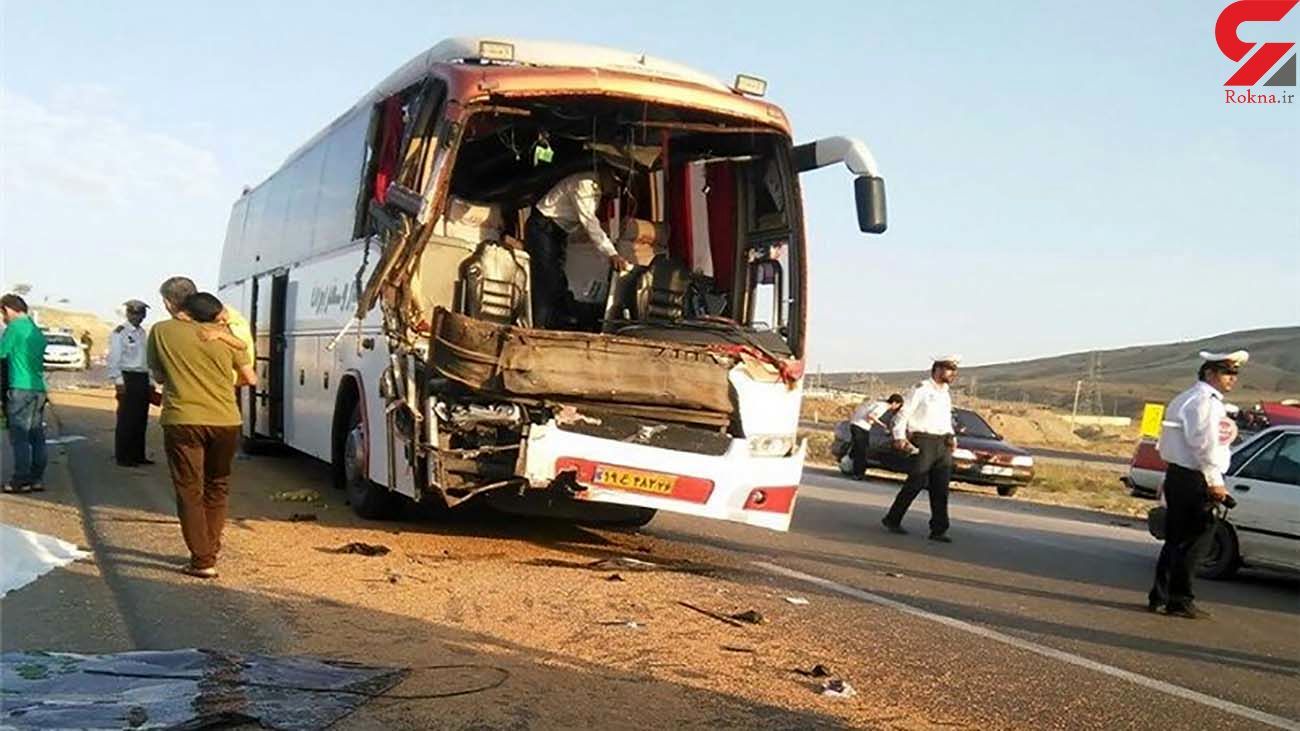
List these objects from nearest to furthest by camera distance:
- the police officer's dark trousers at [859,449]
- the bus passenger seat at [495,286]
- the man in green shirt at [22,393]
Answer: the bus passenger seat at [495,286]
the man in green shirt at [22,393]
the police officer's dark trousers at [859,449]

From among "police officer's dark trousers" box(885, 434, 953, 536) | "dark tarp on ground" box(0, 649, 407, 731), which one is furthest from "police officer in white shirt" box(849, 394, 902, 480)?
"dark tarp on ground" box(0, 649, 407, 731)

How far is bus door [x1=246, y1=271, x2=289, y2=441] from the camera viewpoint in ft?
44.3

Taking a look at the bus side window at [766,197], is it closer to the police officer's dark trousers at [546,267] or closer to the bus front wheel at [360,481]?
the police officer's dark trousers at [546,267]

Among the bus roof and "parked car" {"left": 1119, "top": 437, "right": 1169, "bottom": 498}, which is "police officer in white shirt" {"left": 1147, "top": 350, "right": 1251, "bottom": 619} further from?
"parked car" {"left": 1119, "top": 437, "right": 1169, "bottom": 498}

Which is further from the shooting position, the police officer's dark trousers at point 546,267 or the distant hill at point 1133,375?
the distant hill at point 1133,375

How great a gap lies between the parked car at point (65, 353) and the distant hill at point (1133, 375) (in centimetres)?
5240

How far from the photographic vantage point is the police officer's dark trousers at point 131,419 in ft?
44.4

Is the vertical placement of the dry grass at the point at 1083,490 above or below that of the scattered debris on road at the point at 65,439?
below

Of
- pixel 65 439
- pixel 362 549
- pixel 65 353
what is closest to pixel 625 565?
pixel 362 549

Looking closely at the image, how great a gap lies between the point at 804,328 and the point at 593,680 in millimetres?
4370

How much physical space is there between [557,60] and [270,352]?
6.69 meters

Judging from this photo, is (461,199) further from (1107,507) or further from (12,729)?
(1107,507)

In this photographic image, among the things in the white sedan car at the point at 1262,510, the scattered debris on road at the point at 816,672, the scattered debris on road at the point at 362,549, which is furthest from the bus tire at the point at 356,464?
the white sedan car at the point at 1262,510

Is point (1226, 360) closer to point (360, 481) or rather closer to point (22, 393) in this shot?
point (360, 481)
